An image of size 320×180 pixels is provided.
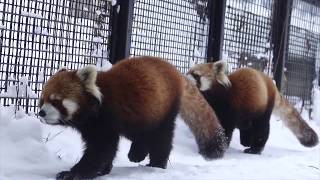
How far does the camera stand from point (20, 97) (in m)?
4.17

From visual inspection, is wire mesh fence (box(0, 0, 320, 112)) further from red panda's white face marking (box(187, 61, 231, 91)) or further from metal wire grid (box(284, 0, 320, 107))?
red panda's white face marking (box(187, 61, 231, 91))

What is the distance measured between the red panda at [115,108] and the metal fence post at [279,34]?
133 inches

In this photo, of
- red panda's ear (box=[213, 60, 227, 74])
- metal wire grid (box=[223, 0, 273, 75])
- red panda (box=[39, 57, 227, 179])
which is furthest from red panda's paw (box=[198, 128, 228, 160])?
metal wire grid (box=[223, 0, 273, 75])

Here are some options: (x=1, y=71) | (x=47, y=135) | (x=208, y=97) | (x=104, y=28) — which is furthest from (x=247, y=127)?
(x=1, y=71)

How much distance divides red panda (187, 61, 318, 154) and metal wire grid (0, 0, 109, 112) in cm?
134

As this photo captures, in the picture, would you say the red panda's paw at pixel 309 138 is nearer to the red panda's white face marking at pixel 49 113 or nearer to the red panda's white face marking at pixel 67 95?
the red panda's white face marking at pixel 67 95

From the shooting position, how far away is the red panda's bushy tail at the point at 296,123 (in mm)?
6113

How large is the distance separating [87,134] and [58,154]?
0.67 metres

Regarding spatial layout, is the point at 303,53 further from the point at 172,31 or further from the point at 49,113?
the point at 49,113

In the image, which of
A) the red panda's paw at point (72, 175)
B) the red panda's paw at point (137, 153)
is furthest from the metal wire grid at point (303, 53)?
the red panda's paw at point (72, 175)

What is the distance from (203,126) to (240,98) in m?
1.12

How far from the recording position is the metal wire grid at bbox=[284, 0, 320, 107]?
7.54m

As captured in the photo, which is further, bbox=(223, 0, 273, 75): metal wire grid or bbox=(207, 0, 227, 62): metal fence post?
bbox=(223, 0, 273, 75): metal wire grid

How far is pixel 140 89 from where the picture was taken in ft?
11.4
